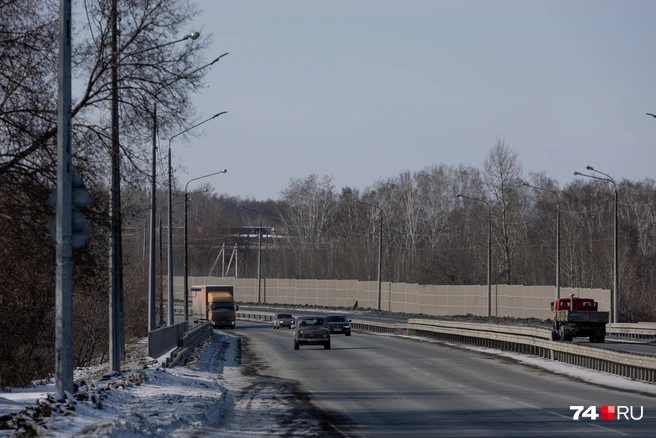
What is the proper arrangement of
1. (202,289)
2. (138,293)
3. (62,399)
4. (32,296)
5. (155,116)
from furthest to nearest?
(202,289), (138,293), (32,296), (155,116), (62,399)

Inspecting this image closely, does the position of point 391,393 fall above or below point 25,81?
below

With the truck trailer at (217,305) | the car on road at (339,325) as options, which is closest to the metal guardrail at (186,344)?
the car on road at (339,325)

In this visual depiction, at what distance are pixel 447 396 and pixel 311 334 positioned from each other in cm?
2189

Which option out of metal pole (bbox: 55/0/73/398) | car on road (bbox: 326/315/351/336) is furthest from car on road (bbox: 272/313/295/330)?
metal pole (bbox: 55/0/73/398)

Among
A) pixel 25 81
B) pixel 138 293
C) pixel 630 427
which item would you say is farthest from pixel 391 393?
pixel 138 293

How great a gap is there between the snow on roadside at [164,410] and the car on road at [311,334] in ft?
54.4

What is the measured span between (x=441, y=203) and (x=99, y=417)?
115m

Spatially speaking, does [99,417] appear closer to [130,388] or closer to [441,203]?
[130,388]

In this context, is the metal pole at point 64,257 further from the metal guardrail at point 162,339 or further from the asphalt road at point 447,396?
the metal guardrail at point 162,339

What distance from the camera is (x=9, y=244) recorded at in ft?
65.3

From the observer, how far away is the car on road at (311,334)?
43531mm

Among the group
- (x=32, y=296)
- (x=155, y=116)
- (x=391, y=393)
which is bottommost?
(x=391, y=393)

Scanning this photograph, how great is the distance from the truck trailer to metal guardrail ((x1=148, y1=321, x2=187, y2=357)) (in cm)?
3329

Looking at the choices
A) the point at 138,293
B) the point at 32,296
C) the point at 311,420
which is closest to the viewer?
the point at 311,420
